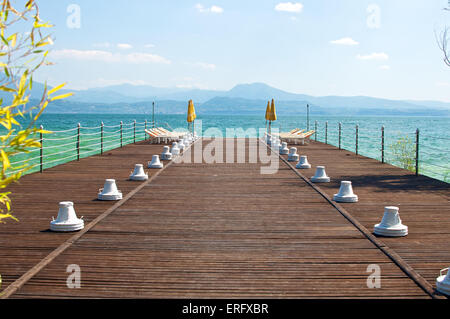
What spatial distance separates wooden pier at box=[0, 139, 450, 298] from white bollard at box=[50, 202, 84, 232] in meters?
0.09

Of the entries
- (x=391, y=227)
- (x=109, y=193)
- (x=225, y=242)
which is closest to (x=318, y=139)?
(x=109, y=193)

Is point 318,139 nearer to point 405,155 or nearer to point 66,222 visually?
point 405,155

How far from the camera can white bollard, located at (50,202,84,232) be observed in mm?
5504

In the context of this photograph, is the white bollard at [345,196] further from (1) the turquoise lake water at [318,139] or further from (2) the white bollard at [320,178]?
→ (1) the turquoise lake water at [318,139]

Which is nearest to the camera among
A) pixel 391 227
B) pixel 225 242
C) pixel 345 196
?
pixel 225 242

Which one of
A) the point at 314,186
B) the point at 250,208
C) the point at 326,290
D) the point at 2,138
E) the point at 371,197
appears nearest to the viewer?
the point at 2,138

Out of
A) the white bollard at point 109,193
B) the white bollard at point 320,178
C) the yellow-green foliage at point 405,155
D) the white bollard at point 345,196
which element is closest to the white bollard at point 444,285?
the white bollard at point 345,196

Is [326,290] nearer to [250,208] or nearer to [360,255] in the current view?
[360,255]

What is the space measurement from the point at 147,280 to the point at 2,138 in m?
1.77

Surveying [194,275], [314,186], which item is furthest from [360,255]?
[314,186]

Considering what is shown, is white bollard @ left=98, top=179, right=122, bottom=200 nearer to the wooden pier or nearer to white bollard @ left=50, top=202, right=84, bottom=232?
the wooden pier

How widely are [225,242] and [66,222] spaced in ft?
5.92

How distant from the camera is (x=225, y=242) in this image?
5148 millimetres

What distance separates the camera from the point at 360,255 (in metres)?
4.68
